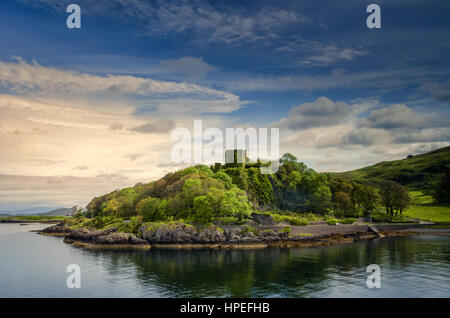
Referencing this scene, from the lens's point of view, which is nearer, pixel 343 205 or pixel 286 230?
pixel 286 230

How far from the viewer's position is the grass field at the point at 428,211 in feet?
415

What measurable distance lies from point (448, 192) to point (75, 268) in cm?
16636

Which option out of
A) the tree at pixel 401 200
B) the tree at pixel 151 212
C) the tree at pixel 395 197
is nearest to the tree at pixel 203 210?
the tree at pixel 151 212

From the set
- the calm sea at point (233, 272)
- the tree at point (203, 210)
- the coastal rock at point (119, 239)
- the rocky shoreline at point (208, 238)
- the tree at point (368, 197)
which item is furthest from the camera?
the tree at point (368, 197)

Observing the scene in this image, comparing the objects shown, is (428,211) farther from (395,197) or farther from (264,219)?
(264,219)

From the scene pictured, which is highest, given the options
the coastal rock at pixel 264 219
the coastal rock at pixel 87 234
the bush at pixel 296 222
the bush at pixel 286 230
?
the coastal rock at pixel 264 219

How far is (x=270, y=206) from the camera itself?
12900cm

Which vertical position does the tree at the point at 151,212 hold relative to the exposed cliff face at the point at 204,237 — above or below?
above

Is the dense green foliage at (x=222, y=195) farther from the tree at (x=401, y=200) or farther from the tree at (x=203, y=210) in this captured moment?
the tree at (x=401, y=200)

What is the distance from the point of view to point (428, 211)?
137625 millimetres

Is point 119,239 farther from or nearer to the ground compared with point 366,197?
nearer to the ground

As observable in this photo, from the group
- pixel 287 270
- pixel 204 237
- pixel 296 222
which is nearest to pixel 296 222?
pixel 296 222
